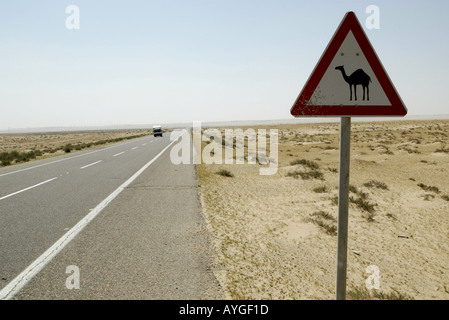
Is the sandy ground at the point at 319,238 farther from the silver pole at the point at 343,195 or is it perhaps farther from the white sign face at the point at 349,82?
the white sign face at the point at 349,82

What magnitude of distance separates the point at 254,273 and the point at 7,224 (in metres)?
5.05

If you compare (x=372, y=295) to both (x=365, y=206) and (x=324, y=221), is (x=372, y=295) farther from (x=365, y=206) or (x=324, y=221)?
(x=365, y=206)

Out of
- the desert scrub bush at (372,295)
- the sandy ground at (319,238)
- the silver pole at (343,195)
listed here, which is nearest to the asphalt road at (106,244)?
the sandy ground at (319,238)

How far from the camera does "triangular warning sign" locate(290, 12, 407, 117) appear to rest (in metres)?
Result: 2.36

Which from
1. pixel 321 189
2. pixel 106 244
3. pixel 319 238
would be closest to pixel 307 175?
pixel 321 189

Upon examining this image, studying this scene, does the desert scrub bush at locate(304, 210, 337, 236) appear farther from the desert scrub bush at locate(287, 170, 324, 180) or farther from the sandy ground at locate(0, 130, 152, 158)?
the sandy ground at locate(0, 130, 152, 158)

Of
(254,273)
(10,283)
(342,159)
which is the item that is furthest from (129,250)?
(342,159)

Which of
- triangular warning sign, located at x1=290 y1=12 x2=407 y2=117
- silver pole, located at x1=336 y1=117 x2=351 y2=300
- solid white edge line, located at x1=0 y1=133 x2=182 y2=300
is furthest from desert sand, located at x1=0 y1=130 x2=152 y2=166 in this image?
silver pole, located at x1=336 y1=117 x2=351 y2=300

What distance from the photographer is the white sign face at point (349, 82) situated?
2334 millimetres

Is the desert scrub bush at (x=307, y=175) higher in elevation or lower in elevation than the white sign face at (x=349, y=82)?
lower

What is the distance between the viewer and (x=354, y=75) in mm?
2338

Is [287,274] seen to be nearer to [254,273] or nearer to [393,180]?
[254,273]

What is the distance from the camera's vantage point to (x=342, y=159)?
7.52 ft

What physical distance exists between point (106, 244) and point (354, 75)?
4.24 meters
